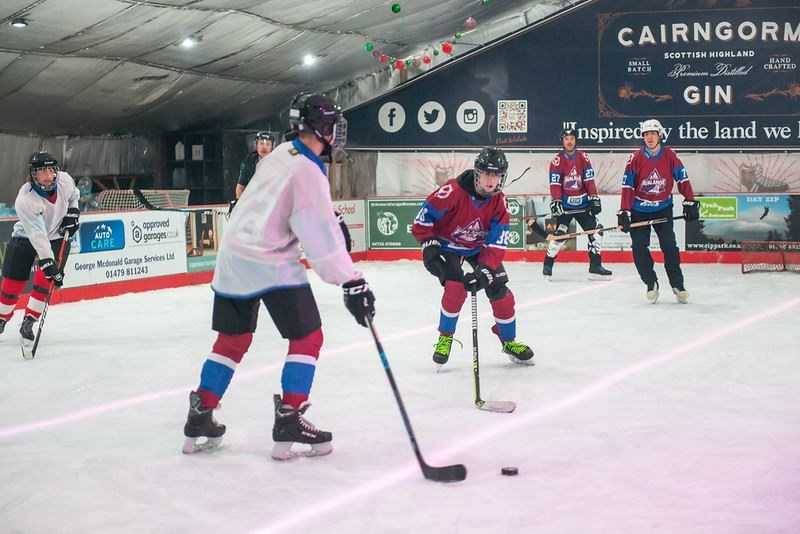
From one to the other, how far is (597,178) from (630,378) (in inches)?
368

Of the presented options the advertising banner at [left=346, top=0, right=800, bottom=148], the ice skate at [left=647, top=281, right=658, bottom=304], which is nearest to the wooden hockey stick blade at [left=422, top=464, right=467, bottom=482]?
the ice skate at [left=647, top=281, right=658, bottom=304]

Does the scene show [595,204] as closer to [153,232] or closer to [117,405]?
[153,232]

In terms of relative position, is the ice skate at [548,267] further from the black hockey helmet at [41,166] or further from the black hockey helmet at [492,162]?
the black hockey helmet at [492,162]

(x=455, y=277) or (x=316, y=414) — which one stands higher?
(x=455, y=277)

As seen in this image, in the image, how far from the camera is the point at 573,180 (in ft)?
35.6

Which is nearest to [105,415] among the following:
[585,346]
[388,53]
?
[585,346]

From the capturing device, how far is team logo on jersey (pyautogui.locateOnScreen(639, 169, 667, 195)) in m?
8.51

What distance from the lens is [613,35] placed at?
1455cm

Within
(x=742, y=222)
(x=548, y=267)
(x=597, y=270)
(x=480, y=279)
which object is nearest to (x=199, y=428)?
(x=480, y=279)

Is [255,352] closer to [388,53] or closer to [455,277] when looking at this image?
[455,277]

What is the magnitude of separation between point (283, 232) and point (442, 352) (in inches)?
85.6

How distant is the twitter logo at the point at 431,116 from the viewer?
1538 cm

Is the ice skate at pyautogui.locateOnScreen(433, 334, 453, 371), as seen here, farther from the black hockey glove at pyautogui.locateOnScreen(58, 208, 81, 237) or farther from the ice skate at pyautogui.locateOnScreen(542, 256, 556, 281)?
the ice skate at pyautogui.locateOnScreen(542, 256, 556, 281)

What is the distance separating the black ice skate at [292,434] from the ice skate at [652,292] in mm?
5208
